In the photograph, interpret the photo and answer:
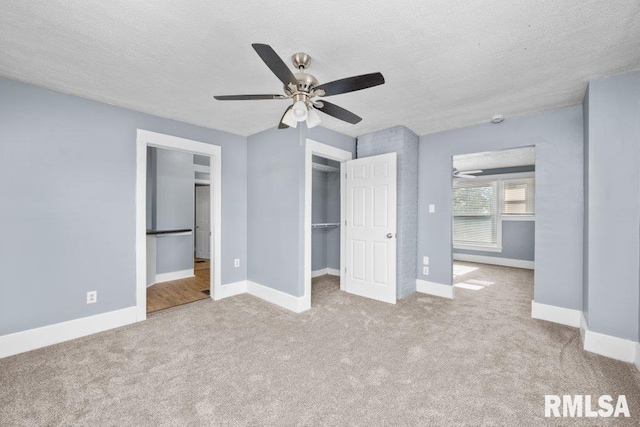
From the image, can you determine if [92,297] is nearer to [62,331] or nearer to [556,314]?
[62,331]

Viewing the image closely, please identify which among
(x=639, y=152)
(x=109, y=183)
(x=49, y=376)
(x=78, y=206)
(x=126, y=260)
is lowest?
(x=49, y=376)

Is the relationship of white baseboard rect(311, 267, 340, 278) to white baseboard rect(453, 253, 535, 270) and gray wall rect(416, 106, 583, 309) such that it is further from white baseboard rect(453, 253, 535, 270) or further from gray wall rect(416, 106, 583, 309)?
white baseboard rect(453, 253, 535, 270)

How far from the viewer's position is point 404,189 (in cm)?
388

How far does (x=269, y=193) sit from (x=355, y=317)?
2.04 m

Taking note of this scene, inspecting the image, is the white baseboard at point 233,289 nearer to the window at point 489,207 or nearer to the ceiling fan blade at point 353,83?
the ceiling fan blade at point 353,83

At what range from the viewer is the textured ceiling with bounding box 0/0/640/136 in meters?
1.56

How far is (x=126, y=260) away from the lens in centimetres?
301

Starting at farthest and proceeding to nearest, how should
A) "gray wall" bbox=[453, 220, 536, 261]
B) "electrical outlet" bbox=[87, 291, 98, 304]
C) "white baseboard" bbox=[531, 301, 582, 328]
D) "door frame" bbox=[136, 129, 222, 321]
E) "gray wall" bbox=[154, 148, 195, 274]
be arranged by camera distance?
"gray wall" bbox=[453, 220, 536, 261] → "gray wall" bbox=[154, 148, 195, 274] → "door frame" bbox=[136, 129, 222, 321] → "white baseboard" bbox=[531, 301, 582, 328] → "electrical outlet" bbox=[87, 291, 98, 304]

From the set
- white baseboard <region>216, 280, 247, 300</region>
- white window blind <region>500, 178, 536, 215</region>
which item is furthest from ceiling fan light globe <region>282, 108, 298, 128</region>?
white window blind <region>500, 178, 536, 215</region>

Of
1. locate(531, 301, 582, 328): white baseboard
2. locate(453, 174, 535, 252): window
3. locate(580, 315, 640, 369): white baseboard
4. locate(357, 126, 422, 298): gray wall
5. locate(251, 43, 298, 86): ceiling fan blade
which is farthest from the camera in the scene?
locate(453, 174, 535, 252): window

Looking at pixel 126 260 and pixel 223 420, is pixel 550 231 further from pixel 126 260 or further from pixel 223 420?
pixel 126 260

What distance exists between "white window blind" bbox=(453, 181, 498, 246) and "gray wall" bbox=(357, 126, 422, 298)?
356cm

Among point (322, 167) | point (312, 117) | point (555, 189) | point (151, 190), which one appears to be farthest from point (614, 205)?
point (151, 190)

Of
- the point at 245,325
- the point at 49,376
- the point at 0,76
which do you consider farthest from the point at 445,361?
the point at 0,76
